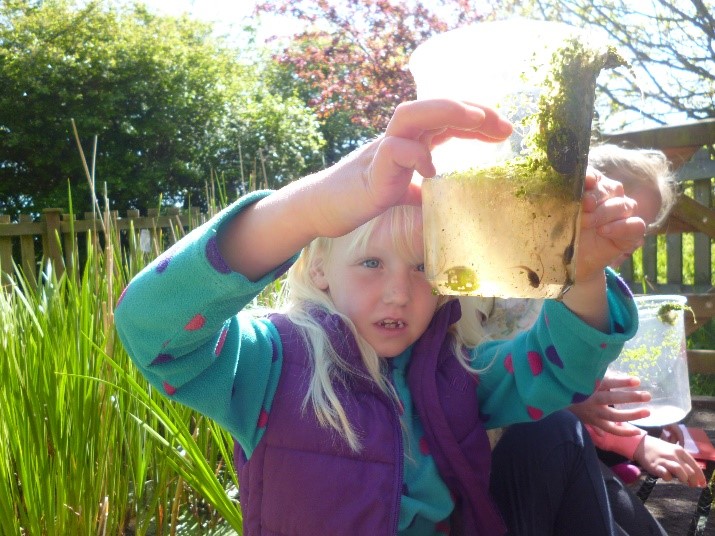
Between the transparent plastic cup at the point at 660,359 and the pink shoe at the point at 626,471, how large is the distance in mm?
137

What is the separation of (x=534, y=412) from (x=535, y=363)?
116 mm

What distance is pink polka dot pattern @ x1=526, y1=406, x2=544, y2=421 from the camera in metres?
1.53

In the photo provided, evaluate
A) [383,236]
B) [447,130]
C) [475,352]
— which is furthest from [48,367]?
[447,130]

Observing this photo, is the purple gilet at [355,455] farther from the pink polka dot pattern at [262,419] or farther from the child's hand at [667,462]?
the child's hand at [667,462]

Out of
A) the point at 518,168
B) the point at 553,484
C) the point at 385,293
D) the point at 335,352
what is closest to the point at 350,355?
the point at 335,352

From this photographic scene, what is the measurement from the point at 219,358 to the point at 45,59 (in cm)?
1254

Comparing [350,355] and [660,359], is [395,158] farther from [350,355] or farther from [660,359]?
[660,359]

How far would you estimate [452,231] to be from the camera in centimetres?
95

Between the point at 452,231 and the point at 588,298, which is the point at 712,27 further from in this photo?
the point at 452,231

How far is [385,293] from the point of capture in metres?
1.46

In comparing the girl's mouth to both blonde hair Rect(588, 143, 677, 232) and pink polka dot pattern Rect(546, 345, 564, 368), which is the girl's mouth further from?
blonde hair Rect(588, 143, 677, 232)

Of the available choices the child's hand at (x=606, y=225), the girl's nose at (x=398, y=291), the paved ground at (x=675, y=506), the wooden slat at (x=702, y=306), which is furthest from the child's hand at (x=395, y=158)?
the wooden slat at (x=702, y=306)

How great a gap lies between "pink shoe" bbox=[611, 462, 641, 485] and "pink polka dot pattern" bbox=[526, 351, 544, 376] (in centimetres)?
74

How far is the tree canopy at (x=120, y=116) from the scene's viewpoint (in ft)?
36.8
